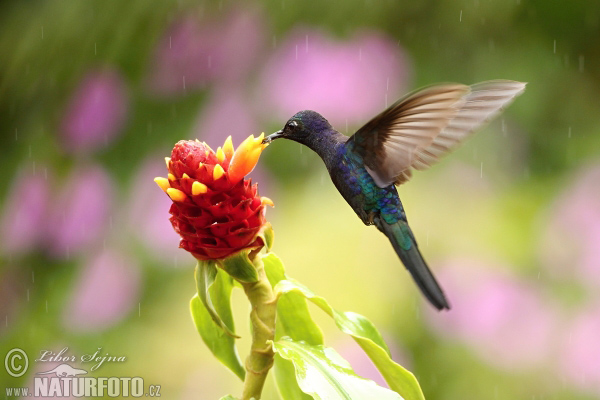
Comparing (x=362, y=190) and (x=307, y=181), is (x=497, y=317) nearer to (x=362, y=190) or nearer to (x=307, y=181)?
(x=307, y=181)

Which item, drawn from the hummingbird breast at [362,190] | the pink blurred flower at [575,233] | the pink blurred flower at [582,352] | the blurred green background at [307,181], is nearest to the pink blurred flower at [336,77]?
the blurred green background at [307,181]

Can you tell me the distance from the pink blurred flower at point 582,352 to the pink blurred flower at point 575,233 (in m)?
0.10

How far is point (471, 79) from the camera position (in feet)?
6.88

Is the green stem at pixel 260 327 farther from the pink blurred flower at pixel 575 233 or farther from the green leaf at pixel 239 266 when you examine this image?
the pink blurred flower at pixel 575 233

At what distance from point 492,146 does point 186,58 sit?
1006 mm

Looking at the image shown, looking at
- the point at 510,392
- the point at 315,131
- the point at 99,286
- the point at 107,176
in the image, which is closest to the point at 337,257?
the point at 510,392

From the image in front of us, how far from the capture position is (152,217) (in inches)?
80.9

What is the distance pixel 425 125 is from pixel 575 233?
1124mm

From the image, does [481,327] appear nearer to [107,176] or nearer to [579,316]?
[579,316]

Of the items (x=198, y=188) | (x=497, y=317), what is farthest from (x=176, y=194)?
(x=497, y=317)

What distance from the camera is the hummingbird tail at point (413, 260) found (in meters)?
0.71

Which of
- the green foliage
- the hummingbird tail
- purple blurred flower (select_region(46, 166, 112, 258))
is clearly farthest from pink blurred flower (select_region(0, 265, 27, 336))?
the hummingbird tail

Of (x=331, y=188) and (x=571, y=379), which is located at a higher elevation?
(x=331, y=188)

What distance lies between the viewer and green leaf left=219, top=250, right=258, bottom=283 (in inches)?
26.6
